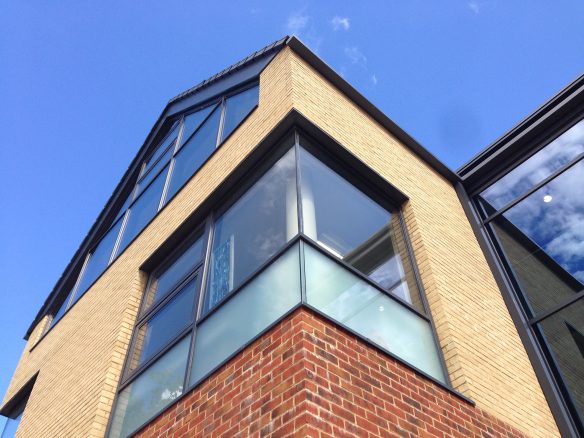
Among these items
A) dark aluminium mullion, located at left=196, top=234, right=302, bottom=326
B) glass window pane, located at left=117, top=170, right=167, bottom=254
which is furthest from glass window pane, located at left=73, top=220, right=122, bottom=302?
dark aluminium mullion, located at left=196, top=234, right=302, bottom=326

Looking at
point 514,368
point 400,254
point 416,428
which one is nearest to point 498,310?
point 514,368

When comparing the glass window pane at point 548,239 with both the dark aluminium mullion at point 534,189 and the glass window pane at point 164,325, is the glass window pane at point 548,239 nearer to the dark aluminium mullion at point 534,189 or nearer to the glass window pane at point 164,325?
the dark aluminium mullion at point 534,189

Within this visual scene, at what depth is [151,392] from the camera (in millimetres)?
5984

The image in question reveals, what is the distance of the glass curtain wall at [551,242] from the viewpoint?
662cm

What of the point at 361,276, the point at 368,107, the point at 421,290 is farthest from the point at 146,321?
the point at 368,107

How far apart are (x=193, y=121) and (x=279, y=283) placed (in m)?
7.07

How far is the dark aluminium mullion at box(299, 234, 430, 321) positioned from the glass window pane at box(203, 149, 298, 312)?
11.4 inches

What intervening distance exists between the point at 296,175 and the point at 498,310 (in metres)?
3.32

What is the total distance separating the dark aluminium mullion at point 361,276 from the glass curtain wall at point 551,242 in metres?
2.14

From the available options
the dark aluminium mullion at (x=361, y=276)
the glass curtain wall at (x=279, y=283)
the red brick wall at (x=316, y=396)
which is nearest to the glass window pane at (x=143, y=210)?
the glass curtain wall at (x=279, y=283)

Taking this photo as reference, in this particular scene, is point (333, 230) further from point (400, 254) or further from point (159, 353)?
point (159, 353)

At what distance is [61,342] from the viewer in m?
9.63

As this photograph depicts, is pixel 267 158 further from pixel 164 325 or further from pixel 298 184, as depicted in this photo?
pixel 164 325

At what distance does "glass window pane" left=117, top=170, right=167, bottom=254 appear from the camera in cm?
998
